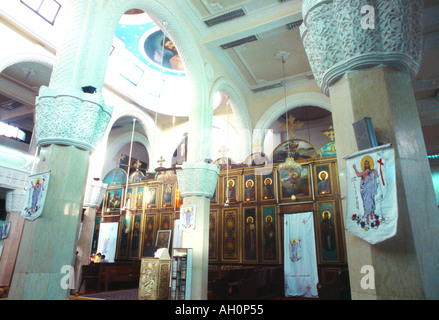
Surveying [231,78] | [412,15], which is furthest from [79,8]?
[231,78]

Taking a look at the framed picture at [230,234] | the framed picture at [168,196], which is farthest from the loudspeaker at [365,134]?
the framed picture at [168,196]

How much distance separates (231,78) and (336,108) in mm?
7208

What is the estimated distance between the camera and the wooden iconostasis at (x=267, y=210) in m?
8.63

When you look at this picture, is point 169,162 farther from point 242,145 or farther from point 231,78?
point 231,78

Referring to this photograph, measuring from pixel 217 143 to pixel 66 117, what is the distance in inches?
378

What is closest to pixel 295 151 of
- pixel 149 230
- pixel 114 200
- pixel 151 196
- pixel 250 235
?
pixel 250 235

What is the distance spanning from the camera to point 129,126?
13.3 meters

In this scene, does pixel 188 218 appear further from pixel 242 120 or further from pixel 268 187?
pixel 242 120

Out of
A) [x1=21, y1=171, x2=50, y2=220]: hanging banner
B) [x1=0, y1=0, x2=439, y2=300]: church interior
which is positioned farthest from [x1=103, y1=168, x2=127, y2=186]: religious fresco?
[x1=21, y1=171, x2=50, y2=220]: hanging banner

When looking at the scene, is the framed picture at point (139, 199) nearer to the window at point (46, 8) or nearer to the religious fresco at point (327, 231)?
the window at point (46, 8)

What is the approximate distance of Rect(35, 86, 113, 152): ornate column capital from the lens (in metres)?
3.80

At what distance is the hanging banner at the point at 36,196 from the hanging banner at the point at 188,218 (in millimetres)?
3538

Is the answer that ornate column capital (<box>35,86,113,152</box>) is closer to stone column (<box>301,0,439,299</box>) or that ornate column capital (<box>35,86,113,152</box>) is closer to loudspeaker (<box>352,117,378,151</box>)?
stone column (<box>301,0,439,299</box>)
